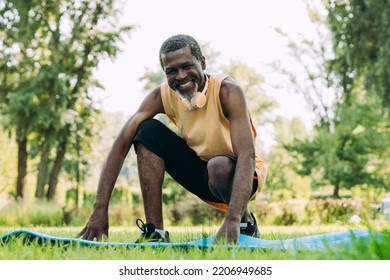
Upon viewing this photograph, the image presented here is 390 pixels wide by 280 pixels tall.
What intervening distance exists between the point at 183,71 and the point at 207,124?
1.58 ft

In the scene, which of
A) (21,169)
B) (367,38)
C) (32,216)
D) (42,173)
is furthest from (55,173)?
(367,38)

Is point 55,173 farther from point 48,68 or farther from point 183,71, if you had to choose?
point 183,71

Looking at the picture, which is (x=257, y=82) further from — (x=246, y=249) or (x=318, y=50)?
(x=246, y=249)

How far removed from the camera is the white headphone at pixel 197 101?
3855 millimetres

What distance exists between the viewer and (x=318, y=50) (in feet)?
75.7

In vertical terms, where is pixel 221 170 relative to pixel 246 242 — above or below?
above

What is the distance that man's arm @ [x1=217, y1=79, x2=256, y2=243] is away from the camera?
328 centimetres

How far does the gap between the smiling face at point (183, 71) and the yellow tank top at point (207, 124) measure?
16 centimetres

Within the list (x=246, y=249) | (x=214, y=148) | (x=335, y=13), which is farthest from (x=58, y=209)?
(x=246, y=249)

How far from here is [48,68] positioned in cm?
1939

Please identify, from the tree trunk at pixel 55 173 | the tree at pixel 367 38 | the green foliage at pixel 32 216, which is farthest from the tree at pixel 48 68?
the tree at pixel 367 38

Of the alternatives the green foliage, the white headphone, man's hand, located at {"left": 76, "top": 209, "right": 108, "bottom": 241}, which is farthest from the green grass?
the green foliage

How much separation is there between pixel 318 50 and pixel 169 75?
2032 centimetres

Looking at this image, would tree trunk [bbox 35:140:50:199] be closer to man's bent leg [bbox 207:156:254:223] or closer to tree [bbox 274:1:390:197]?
tree [bbox 274:1:390:197]
